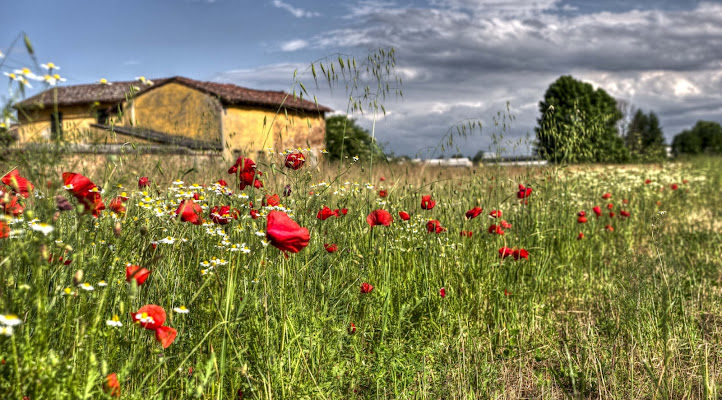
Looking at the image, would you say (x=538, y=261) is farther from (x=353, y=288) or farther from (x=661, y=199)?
(x=661, y=199)

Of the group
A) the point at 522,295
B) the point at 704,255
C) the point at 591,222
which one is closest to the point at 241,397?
the point at 522,295

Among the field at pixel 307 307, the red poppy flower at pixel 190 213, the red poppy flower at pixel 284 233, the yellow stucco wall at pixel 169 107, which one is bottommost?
the field at pixel 307 307

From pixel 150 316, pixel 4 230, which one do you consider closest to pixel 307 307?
pixel 150 316

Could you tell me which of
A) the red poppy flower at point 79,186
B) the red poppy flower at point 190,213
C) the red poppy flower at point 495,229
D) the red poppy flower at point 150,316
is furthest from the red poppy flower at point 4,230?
the red poppy flower at point 495,229

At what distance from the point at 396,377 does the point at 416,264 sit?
3.46ft

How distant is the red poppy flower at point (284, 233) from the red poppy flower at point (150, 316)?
1.42ft

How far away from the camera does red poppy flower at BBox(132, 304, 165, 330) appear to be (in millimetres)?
1753

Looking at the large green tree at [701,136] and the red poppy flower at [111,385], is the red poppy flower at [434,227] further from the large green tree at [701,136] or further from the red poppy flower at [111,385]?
the large green tree at [701,136]

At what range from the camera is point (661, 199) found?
840 centimetres

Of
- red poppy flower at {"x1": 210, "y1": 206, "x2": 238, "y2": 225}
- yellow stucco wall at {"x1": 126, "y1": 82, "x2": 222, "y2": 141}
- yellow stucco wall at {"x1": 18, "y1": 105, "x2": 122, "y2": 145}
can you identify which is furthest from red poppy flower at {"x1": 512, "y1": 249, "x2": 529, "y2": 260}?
yellow stucco wall at {"x1": 126, "y1": 82, "x2": 222, "y2": 141}

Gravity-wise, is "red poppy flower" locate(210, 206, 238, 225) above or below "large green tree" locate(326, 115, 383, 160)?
below

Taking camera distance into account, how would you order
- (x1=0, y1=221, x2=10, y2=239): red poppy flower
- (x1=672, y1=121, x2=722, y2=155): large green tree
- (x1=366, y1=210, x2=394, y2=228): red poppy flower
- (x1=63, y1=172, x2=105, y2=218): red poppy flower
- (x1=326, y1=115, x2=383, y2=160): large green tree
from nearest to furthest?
(x1=0, y1=221, x2=10, y2=239): red poppy flower
(x1=63, y1=172, x2=105, y2=218): red poppy flower
(x1=366, y1=210, x2=394, y2=228): red poppy flower
(x1=326, y1=115, x2=383, y2=160): large green tree
(x1=672, y1=121, x2=722, y2=155): large green tree

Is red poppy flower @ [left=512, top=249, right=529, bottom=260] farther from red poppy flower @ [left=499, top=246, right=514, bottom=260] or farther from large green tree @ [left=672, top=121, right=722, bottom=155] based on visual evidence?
large green tree @ [left=672, top=121, right=722, bottom=155]

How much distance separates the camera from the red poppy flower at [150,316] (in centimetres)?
175
